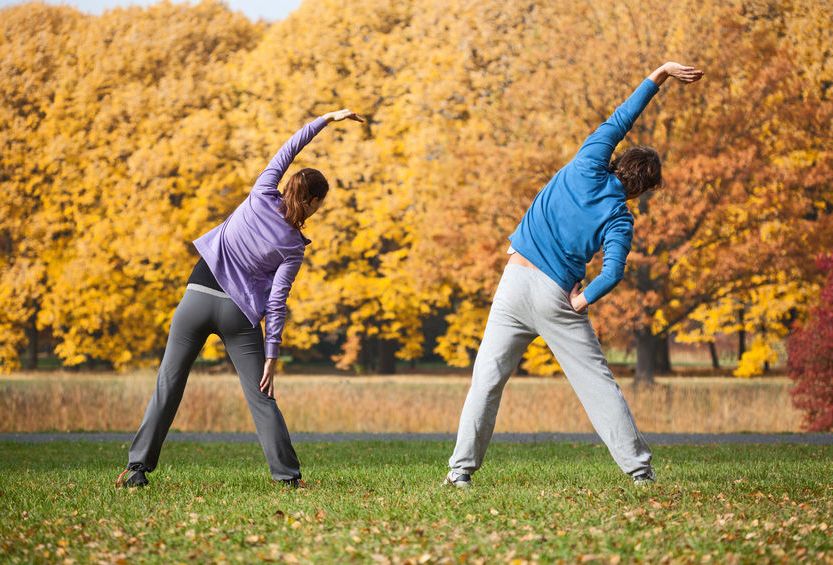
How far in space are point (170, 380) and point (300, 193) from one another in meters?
1.30

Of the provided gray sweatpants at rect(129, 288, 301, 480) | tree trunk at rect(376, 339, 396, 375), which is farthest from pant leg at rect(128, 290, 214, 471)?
tree trunk at rect(376, 339, 396, 375)

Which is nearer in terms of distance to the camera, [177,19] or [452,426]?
[452,426]

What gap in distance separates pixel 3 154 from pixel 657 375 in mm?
17362

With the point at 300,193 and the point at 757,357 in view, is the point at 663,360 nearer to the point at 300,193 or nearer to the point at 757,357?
the point at 757,357

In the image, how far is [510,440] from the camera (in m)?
11.8

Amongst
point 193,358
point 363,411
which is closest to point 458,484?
point 193,358

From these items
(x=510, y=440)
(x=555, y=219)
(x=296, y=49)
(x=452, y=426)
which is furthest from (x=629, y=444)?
(x=296, y=49)

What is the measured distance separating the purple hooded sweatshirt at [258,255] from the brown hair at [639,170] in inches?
66.9

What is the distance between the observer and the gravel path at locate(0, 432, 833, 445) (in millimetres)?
11750

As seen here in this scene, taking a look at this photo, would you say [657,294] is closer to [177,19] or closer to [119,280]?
[119,280]

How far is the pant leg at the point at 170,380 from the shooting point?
6.07 m

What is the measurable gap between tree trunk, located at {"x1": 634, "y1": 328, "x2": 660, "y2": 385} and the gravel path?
7049 mm

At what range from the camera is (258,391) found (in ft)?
20.0

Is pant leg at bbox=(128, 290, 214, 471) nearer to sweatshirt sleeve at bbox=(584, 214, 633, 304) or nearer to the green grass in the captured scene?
the green grass
